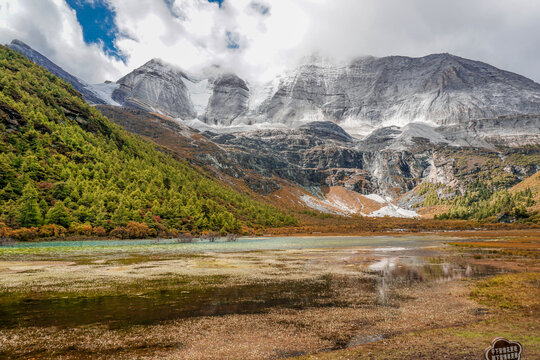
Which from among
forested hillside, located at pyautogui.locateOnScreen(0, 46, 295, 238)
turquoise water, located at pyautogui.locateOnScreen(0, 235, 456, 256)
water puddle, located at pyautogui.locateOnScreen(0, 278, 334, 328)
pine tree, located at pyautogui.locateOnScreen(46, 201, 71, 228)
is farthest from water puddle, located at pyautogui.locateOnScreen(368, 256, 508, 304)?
forested hillside, located at pyautogui.locateOnScreen(0, 46, 295, 238)

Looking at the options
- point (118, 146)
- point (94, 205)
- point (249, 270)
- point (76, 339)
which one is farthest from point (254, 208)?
point (76, 339)

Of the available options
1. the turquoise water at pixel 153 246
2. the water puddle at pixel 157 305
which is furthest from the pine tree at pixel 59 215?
the water puddle at pixel 157 305

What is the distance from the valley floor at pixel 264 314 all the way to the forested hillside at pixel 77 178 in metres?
48.0

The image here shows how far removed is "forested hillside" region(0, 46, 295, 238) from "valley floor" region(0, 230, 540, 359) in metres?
48.0

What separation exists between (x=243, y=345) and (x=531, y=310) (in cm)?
1562

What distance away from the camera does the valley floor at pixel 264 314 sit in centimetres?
1176

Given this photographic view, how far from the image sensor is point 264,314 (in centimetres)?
1675

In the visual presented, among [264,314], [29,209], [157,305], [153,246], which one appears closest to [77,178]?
[29,209]

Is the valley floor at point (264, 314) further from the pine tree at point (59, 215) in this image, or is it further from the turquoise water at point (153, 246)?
the pine tree at point (59, 215)

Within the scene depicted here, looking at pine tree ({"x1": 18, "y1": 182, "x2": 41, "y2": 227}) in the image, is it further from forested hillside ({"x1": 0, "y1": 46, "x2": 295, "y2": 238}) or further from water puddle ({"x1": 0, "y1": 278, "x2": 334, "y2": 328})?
water puddle ({"x1": 0, "y1": 278, "x2": 334, "y2": 328})

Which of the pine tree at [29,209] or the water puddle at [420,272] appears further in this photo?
the pine tree at [29,209]

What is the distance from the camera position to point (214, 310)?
1755 centimetres

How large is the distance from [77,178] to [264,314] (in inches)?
3291

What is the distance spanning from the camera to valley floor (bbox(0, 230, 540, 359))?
1176 centimetres
